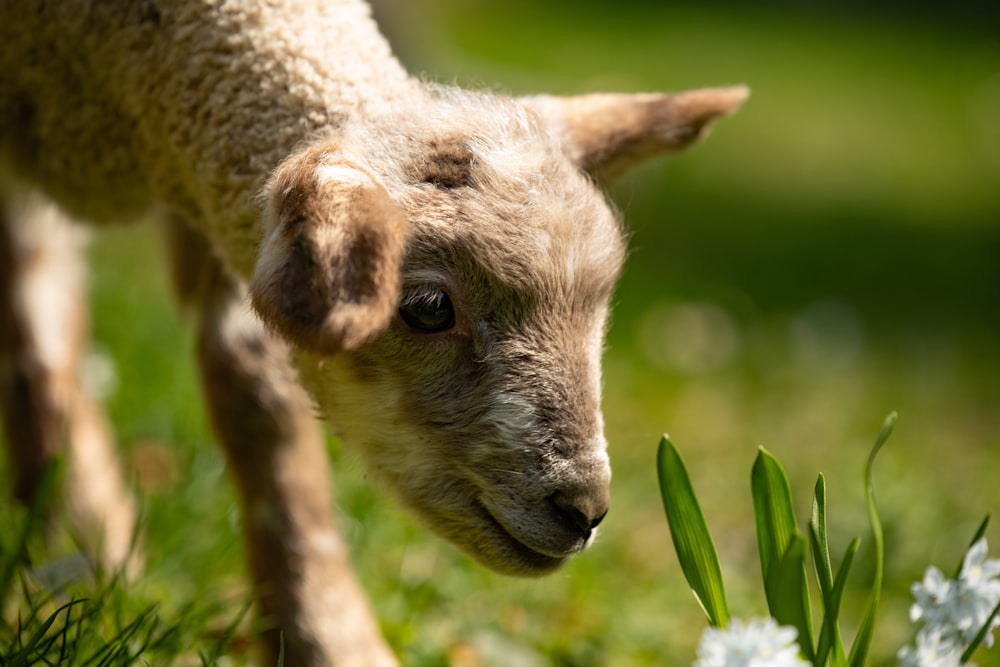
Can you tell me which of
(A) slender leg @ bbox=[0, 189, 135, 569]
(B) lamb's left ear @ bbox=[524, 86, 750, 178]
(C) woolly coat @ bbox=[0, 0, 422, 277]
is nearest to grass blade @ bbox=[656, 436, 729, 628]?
(B) lamb's left ear @ bbox=[524, 86, 750, 178]

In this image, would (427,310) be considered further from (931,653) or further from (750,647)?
(931,653)

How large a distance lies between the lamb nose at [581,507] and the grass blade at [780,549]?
0.34 metres

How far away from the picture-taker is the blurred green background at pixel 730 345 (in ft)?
12.4

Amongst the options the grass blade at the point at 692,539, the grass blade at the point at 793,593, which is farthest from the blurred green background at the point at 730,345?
the grass blade at the point at 793,593

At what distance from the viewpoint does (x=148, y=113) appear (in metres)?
3.08

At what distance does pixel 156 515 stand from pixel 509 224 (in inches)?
68.1

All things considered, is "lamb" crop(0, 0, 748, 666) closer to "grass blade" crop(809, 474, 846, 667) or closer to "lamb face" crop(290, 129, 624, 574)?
"lamb face" crop(290, 129, 624, 574)

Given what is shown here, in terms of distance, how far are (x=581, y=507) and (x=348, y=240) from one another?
0.81 metres

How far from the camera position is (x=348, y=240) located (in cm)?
227

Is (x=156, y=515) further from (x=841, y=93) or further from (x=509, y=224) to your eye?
(x=841, y=93)

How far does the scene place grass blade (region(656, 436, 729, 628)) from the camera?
2510 millimetres

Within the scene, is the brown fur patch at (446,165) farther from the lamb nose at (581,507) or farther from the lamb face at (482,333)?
the lamb nose at (581,507)

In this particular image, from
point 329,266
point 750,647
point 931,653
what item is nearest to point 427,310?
point 329,266

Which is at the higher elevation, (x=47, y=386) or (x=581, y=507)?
(x=47, y=386)
